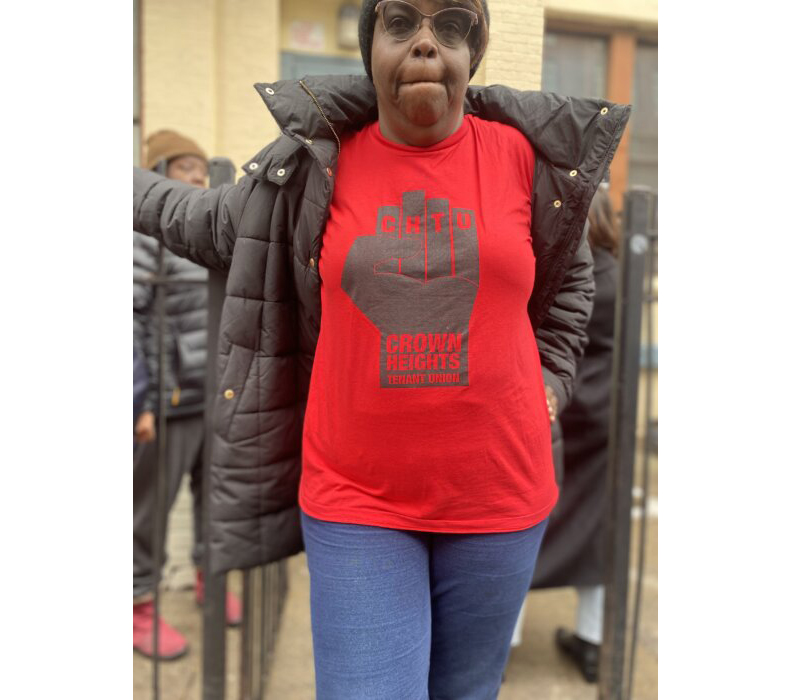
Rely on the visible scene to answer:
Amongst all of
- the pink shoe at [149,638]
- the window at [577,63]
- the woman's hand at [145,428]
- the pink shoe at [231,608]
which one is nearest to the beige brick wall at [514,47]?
the woman's hand at [145,428]

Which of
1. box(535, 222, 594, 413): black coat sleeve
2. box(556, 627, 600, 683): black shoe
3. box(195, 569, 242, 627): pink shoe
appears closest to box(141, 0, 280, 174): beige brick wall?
box(535, 222, 594, 413): black coat sleeve

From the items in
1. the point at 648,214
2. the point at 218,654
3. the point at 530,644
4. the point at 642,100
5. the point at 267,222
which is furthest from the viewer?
the point at 642,100

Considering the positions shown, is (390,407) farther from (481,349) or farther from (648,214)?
Answer: (648,214)

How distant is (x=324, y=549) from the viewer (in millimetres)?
Result: 1564

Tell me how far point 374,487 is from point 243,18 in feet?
8.51

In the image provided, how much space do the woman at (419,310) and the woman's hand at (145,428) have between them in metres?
1.66

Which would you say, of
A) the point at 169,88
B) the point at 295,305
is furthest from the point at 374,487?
the point at 169,88

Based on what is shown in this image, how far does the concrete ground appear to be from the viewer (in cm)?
312

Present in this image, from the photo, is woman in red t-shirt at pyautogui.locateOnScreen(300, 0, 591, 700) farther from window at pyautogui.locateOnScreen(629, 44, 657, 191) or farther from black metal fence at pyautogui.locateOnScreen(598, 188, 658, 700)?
window at pyautogui.locateOnScreen(629, 44, 657, 191)

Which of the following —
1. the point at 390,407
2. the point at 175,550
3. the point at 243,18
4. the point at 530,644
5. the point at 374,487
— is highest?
the point at 243,18

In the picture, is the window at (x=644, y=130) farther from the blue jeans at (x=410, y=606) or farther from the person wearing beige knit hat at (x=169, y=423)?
the blue jeans at (x=410, y=606)

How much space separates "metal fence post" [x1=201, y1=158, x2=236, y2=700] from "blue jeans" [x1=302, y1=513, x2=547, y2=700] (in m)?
0.67

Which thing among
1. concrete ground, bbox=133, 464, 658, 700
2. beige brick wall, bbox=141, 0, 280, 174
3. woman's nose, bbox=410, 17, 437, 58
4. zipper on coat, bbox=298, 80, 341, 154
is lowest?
concrete ground, bbox=133, 464, 658, 700

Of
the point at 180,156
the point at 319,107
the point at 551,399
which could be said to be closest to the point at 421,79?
the point at 319,107
